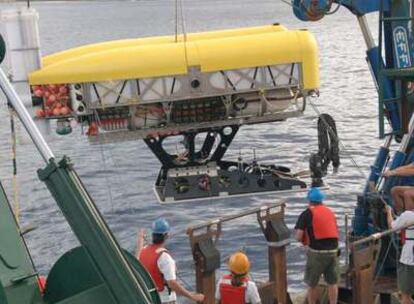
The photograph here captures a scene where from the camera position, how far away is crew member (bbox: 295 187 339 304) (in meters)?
10.0

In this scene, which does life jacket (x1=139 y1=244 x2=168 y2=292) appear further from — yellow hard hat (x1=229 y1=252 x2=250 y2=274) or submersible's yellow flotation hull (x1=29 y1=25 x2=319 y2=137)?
submersible's yellow flotation hull (x1=29 y1=25 x2=319 y2=137)

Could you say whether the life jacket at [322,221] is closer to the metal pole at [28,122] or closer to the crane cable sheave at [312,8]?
the crane cable sheave at [312,8]

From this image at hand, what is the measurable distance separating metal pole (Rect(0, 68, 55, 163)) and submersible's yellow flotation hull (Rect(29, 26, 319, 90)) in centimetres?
1180

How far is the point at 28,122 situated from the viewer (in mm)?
3771

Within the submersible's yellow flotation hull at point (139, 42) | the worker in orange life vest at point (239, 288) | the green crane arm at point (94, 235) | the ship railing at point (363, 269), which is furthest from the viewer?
the submersible's yellow flotation hull at point (139, 42)

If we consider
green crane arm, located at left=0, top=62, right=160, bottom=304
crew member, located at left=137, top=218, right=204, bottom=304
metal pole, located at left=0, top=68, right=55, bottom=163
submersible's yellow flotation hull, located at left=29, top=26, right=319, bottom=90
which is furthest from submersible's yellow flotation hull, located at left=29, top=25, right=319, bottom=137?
green crane arm, located at left=0, top=62, right=160, bottom=304

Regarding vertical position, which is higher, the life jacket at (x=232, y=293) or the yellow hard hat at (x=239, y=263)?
the yellow hard hat at (x=239, y=263)

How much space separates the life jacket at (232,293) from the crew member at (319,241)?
201cm

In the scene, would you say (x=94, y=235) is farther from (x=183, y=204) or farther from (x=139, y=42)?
(x=183, y=204)

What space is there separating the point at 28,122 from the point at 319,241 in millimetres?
6989

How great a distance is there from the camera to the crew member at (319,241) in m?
10.0

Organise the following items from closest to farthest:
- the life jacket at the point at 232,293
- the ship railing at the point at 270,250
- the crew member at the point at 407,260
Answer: the life jacket at the point at 232,293, the crew member at the point at 407,260, the ship railing at the point at 270,250

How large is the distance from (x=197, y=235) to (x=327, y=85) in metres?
41.4

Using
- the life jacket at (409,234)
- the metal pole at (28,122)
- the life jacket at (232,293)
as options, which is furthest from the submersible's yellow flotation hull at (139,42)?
the metal pole at (28,122)
